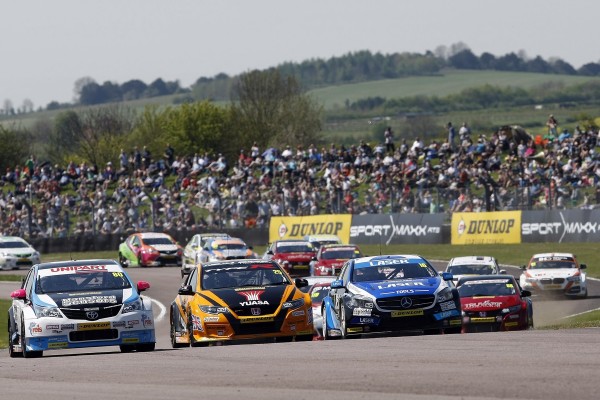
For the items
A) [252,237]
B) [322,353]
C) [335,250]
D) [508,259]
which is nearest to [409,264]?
[322,353]

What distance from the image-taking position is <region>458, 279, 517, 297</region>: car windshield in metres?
24.7

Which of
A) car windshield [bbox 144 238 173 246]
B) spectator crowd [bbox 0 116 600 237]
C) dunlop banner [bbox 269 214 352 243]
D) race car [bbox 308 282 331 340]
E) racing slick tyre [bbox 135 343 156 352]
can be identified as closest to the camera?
racing slick tyre [bbox 135 343 156 352]

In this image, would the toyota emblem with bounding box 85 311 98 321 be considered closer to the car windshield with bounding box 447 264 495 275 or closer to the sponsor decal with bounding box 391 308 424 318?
the sponsor decal with bounding box 391 308 424 318

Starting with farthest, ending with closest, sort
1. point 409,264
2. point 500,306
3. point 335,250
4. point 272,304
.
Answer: point 335,250 → point 500,306 → point 409,264 → point 272,304

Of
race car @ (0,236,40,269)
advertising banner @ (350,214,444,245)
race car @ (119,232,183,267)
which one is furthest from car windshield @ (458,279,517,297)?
race car @ (0,236,40,269)

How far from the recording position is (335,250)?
39.5 m

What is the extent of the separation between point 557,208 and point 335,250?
10.4 meters

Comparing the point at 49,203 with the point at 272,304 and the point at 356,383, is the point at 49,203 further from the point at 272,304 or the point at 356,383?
the point at 356,383

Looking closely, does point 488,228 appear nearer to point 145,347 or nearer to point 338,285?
point 338,285

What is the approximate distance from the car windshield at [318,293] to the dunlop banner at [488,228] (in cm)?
2315

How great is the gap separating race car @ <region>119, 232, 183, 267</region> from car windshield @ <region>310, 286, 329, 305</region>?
77.0 feet

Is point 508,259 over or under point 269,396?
under

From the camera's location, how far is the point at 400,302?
19.5 m

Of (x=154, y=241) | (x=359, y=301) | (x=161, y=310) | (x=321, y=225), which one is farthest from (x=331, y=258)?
(x=359, y=301)
